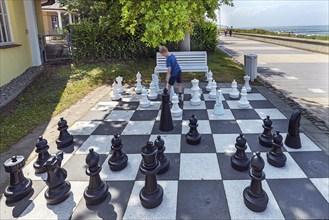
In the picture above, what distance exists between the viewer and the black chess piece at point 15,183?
2.46 meters

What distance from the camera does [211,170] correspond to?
2.91 meters

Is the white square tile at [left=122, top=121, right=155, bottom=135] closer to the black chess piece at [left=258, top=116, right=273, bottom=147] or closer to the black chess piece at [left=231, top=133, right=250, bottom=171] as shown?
the black chess piece at [left=231, top=133, right=250, bottom=171]

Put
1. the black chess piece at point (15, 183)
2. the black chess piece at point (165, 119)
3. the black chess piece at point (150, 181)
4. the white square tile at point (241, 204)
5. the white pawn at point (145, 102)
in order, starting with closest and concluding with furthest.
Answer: the white square tile at point (241, 204)
the black chess piece at point (150, 181)
the black chess piece at point (15, 183)
the black chess piece at point (165, 119)
the white pawn at point (145, 102)

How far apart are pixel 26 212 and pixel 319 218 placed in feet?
8.91

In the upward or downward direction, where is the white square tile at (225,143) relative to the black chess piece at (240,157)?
downward

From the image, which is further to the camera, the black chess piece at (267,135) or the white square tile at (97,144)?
the white square tile at (97,144)

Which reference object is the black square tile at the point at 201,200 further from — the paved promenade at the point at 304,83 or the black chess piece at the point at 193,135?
the paved promenade at the point at 304,83

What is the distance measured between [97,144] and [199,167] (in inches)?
63.3

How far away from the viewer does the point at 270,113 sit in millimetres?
4652

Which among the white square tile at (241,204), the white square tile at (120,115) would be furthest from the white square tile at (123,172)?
the white square tile at (120,115)

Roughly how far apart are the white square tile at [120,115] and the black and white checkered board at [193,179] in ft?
0.93

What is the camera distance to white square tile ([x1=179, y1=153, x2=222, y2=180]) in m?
2.79

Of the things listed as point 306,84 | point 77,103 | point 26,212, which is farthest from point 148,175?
point 306,84

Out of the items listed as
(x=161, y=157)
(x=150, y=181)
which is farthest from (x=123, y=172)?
(x=150, y=181)
